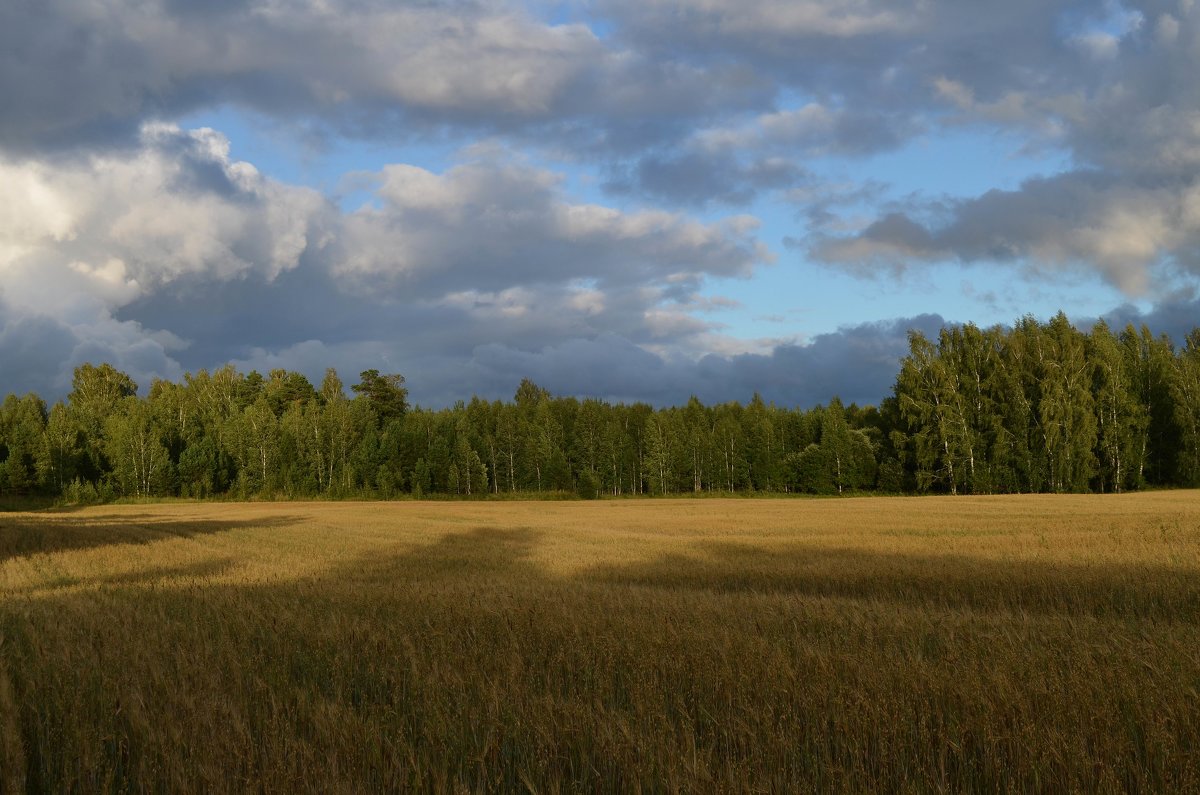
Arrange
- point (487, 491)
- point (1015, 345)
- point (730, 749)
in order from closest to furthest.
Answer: point (730, 749) < point (1015, 345) < point (487, 491)

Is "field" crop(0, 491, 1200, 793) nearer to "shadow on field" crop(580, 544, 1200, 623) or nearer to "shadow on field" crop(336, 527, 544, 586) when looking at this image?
"shadow on field" crop(580, 544, 1200, 623)

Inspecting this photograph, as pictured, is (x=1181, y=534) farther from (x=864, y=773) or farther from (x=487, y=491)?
(x=487, y=491)

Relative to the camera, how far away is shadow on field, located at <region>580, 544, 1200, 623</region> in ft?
40.8

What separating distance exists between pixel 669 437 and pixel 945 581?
3368 inches

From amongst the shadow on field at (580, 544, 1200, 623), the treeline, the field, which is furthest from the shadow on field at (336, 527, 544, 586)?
the treeline

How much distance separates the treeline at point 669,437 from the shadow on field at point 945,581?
61743 millimetres

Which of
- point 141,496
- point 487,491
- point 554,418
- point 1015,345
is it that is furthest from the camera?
point 554,418

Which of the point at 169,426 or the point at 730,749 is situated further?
the point at 169,426

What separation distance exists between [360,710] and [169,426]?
110 m

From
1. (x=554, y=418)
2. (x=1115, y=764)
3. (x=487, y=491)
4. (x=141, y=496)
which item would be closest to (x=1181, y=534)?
(x=1115, y=764)

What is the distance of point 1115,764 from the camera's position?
4773mm

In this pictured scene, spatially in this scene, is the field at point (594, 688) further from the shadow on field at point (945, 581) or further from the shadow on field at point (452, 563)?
the shadow on field at point (452, 563)

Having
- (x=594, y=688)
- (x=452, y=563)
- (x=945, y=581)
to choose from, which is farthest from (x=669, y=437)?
(x=594, y=688)

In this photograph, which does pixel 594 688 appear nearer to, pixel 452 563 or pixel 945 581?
pixel 945 581
